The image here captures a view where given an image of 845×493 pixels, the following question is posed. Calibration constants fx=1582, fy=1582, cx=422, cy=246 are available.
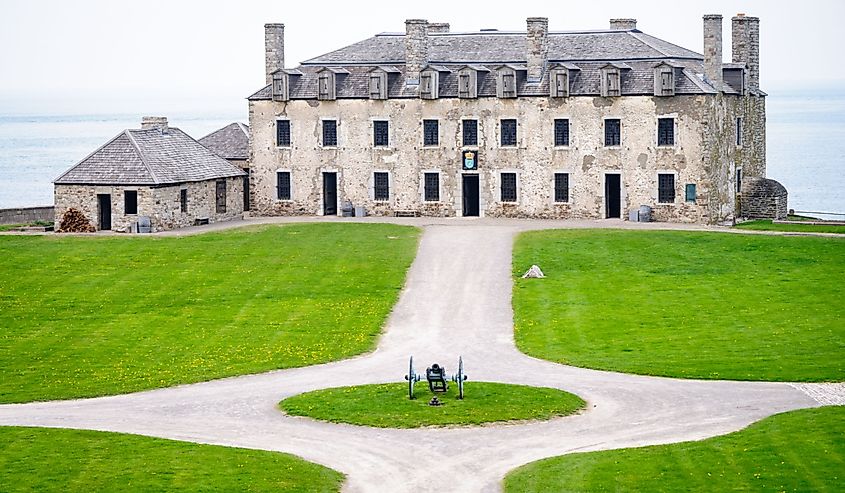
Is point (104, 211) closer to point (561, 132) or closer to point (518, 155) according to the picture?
point (518, 155)

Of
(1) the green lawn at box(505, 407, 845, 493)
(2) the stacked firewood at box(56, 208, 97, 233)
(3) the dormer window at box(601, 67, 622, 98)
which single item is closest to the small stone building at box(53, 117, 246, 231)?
(2) the stacked firewood at box(56, 208, 97, 233)

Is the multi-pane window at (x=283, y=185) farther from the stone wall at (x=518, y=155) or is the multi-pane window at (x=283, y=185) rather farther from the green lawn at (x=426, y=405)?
the green lawn at (x=426, y=405)

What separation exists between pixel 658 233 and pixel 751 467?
3556 cm

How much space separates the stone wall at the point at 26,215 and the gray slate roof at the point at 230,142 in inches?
329

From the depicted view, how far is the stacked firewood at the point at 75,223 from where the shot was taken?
67875 mm

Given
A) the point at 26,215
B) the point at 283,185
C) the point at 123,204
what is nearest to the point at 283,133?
the point at 283,185

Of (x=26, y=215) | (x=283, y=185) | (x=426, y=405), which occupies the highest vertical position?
(x=283, y=185)

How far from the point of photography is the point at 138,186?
220 ft

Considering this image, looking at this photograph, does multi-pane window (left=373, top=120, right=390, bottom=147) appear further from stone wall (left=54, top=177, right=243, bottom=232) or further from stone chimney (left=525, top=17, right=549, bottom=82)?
stone wall (left=54, top=177, right=243, bottom=232)

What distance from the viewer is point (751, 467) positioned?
98.0ft

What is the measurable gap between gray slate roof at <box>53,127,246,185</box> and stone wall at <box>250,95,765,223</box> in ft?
12.7

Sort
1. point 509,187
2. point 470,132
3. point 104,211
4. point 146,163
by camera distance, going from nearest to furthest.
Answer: point 146,163, point 104,211, point 509,187, point 470,132

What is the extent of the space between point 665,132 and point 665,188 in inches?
97.0

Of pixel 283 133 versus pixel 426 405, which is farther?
pixel 283 133
